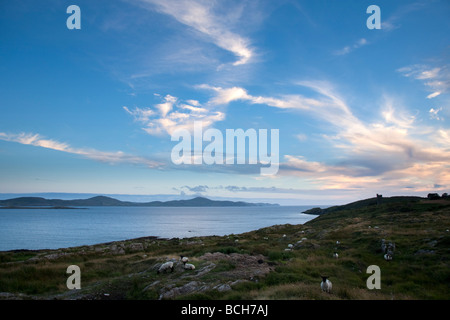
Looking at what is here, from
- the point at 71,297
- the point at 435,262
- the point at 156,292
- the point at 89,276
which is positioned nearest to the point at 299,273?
the point at 156,292

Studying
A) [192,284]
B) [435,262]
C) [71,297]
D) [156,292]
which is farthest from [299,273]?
[71,297]

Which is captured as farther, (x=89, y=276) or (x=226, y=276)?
(x=89, y=276)

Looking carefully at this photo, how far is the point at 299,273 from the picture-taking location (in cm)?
1723

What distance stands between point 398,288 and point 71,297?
772 inches

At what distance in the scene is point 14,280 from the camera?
19547mm

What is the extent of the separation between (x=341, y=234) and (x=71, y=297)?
3368 centimetres

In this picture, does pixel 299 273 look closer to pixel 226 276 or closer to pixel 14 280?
pixel 226 276

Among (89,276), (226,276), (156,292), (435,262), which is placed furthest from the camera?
(89,276)
